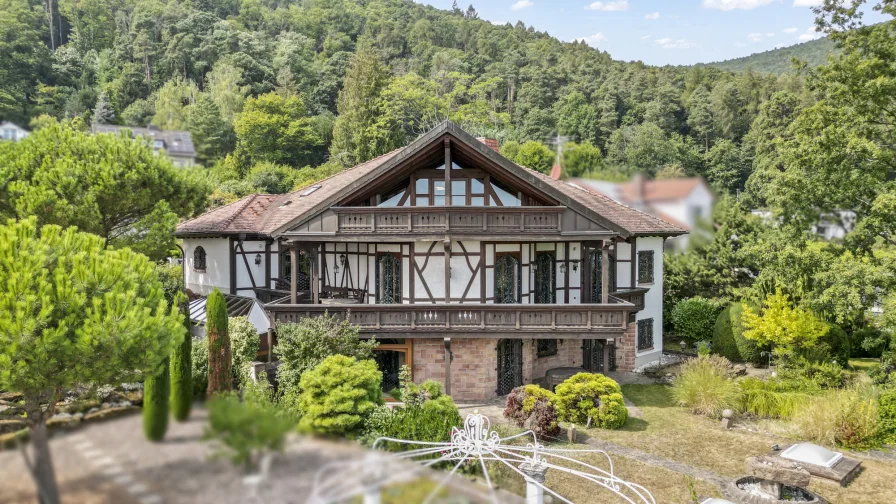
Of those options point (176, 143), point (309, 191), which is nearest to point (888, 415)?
point (176, 143)

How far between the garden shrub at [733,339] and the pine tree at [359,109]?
3224 cm

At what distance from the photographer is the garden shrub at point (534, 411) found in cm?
1535

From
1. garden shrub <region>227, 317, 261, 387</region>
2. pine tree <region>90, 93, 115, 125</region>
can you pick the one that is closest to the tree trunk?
pine tree <region>90, 93, 115, 125</region>

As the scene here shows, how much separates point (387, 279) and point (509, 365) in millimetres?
4610

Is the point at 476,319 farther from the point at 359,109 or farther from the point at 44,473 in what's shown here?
the point at 359,109

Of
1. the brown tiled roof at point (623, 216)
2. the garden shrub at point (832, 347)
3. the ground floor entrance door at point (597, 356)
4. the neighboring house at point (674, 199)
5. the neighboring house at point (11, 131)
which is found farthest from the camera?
the brown tiled roof at point (623, 216)

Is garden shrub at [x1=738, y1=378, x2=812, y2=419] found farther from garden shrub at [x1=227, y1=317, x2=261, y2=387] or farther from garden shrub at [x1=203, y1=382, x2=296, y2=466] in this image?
garden shrub at [x1=203, y1=382, x2=296, y2=466]

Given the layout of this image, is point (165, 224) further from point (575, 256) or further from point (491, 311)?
point (575, 256)

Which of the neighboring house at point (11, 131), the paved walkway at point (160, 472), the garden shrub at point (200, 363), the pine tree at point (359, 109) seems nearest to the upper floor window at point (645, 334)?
the garden shrub at point (200, 363)

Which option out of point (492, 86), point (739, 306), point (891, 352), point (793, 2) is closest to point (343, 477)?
point (793, 2)

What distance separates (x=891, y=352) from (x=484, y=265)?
12101 millimetres

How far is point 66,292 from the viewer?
10750 millimetres

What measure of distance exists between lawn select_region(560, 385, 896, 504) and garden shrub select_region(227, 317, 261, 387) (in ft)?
30.8

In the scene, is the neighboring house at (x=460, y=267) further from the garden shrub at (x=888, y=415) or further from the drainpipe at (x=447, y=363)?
the garden shrub at (x=888, y=415)
